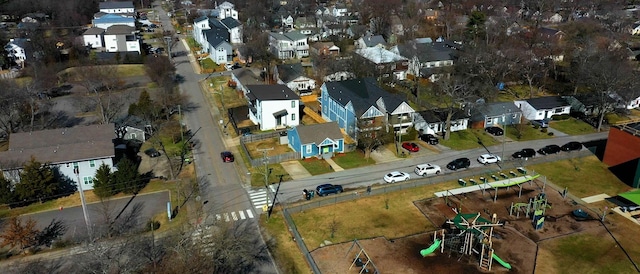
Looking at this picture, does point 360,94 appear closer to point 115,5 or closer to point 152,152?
point 152,152

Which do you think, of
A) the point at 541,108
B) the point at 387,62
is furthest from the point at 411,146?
the point at 387,62

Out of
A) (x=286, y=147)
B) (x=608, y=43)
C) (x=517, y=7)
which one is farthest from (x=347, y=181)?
(x=517, y=7)

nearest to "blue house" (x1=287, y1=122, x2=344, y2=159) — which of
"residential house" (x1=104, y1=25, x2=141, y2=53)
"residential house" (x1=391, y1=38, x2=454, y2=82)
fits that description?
"residential house" (x1=391, y1=38, x2=454, y2=82)

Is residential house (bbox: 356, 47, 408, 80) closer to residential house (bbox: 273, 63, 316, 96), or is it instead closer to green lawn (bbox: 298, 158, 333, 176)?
residential house (bbox: 273, 63, 316, 96)

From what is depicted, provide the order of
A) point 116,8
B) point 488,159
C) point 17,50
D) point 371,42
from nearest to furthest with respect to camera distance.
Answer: point 488,159
point 17,50
point 371,42
point 116,8

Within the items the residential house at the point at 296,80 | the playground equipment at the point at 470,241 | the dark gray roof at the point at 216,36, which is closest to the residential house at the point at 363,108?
the residential house at the point at 296,80
